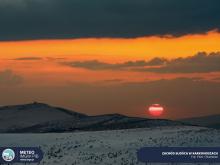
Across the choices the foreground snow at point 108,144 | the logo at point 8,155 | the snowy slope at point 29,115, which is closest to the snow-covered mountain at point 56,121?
the snowy slope at point 29,115

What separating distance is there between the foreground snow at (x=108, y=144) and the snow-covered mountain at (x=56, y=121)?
32.5 meters

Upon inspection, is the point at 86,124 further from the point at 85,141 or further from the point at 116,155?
the point at 116,155

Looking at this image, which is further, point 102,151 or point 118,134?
point 118,134

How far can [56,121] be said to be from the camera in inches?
5827

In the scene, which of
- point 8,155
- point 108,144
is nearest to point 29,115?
point 108,144

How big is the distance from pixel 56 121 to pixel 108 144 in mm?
84774

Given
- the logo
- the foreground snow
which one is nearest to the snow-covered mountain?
the foreground snow

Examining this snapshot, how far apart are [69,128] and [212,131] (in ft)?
192

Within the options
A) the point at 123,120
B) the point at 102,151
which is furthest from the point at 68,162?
the point at 123,120

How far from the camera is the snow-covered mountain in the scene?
117 metres

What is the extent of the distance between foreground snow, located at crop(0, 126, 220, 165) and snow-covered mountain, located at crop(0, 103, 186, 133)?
3254cm

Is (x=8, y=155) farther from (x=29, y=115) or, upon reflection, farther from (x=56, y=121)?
(x=29, y=115)

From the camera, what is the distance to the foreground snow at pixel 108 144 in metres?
54.4

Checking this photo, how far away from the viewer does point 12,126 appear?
158875mm
